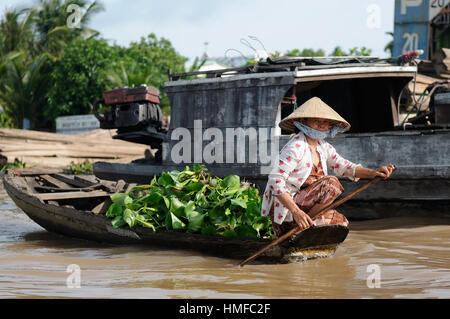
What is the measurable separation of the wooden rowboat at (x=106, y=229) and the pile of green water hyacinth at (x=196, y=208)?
0.34 ft

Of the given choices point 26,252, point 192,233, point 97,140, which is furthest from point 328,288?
point 97,140

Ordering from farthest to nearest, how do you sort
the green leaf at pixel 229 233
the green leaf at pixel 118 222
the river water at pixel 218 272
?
the green leaf at pixel 118 222, the green leaf at pixel 229 233, the river water at pixel 218 272

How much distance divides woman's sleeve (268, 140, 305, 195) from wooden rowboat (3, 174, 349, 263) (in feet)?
1.46

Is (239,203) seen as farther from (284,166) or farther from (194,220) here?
(284,166)

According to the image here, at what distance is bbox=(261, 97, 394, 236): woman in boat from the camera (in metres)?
4.10

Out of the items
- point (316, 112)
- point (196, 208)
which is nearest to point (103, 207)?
point (196, 208)

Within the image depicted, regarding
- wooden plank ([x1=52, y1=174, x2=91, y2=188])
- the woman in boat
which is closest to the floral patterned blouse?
the woman in boat

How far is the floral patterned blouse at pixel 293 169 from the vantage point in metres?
4.11

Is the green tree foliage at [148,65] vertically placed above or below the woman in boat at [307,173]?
above

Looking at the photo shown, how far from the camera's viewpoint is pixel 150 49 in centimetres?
2617

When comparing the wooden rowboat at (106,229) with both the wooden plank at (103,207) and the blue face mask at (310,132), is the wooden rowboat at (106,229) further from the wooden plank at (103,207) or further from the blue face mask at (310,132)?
the blue face mask at (310,132)

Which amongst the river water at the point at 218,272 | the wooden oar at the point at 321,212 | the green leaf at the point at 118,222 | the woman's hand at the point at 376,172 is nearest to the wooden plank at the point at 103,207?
the river water at the point at 218,272

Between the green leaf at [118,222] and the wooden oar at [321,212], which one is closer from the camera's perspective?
the wooden oar at [321,212]

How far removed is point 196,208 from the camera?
4.99 meters
